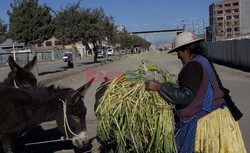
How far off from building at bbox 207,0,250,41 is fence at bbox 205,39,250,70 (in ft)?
70.2

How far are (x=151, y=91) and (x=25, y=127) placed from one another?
66.2 inches

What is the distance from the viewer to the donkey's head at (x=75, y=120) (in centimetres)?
436

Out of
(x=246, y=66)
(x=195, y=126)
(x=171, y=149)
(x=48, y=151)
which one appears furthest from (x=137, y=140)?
(x=246, y=66)

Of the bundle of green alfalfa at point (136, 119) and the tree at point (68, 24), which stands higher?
the tree at point (68, 24)

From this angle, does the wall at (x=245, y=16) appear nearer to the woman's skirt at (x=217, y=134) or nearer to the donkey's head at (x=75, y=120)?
the donkey's head at (x=75, y=120)

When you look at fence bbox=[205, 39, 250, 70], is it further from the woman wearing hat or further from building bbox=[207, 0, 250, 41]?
building bbox=[207, 0, 250, 41]

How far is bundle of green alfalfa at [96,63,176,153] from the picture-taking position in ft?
12.2

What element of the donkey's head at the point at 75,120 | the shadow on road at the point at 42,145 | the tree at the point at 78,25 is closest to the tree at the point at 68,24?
the tree at the point at 78,25

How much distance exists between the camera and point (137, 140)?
3.82m

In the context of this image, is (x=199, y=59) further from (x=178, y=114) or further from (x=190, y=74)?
(x=178, y=114)

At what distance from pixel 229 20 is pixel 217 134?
121m

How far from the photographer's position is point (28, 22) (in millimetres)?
23297

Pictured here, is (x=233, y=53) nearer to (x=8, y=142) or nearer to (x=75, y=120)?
(x=75, y=120)

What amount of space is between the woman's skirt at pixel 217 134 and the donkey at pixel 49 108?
5.06 feet
